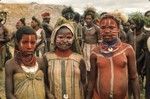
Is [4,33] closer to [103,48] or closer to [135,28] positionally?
[135,28]

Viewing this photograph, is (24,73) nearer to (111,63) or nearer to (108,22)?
(111,63)

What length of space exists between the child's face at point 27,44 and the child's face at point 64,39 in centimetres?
31

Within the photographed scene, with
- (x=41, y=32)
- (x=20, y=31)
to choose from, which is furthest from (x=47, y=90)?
(x=41, y=32)

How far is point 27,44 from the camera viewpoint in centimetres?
473

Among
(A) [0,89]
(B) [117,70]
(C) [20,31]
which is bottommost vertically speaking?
(A) [0,89]

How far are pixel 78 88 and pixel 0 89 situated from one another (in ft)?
19.7

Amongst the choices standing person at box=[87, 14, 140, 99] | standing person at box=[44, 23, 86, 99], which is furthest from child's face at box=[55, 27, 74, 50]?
standing person at box=[87, 14, 140, 99]

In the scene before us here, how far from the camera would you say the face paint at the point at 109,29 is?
4852mm

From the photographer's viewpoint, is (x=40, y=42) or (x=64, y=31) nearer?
(x=64, y=31)

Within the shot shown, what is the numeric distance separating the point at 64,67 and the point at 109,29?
62cm

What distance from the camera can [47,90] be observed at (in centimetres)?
489

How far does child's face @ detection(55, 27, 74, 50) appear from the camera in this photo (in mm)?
4949

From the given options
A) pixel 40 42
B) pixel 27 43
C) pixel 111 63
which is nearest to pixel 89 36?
pixel 40 42

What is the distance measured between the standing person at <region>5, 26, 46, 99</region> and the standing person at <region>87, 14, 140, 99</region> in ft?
2.05
